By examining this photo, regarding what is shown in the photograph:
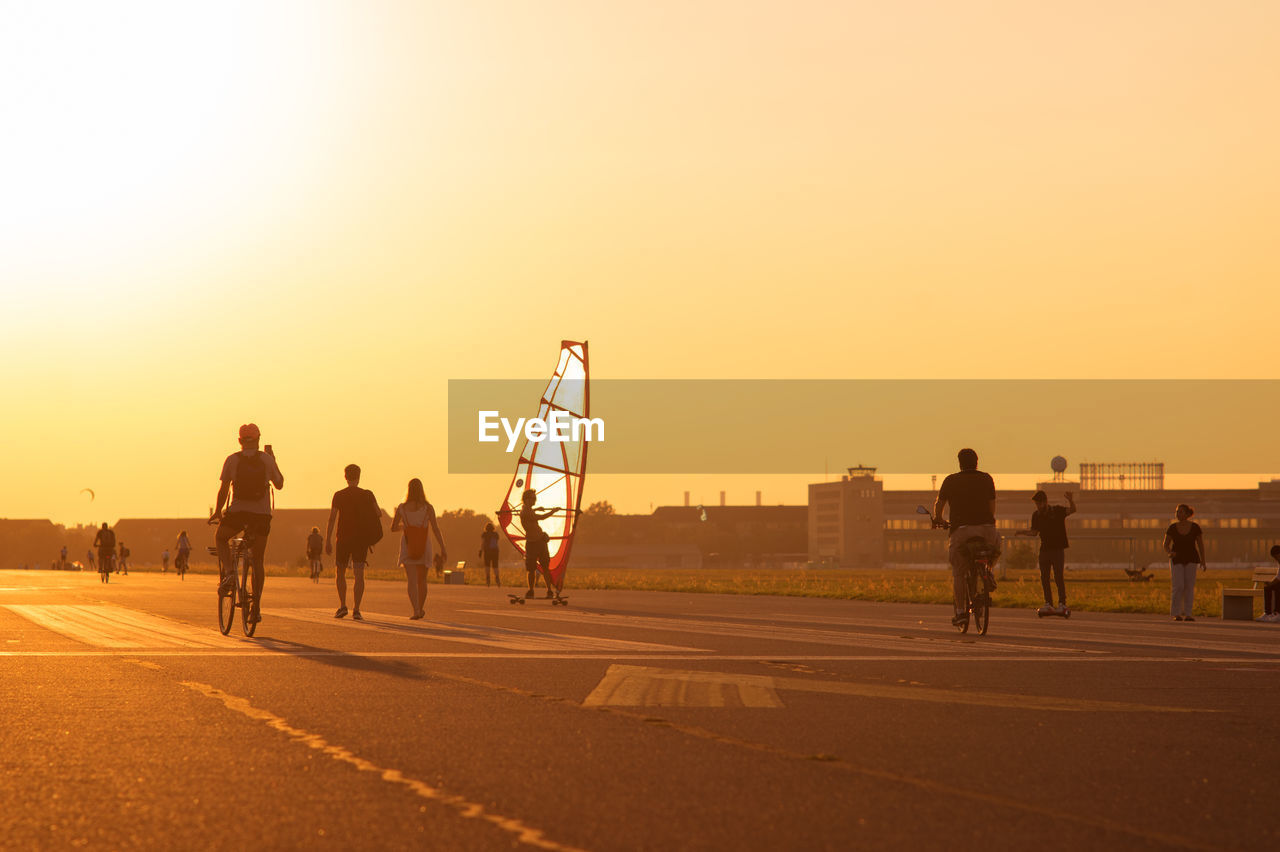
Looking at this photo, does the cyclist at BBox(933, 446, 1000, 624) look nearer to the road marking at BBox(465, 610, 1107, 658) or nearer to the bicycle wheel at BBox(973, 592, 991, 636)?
the bicycle wheel at BBox(973, 592, 991, 636)

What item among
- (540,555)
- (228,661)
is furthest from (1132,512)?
(228,661)

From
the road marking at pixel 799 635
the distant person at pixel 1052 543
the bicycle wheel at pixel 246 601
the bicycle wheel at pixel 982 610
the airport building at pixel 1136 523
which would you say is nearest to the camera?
the road marking at pixel 799 635

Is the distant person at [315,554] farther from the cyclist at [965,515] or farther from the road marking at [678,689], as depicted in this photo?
the road marking at [678,689]

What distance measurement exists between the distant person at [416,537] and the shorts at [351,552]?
0.49m

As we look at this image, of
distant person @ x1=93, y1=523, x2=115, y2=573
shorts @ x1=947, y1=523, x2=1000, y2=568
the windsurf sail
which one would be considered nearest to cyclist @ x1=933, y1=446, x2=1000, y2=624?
shorts @ x1=947, y1=523, x2=1000, y2=568

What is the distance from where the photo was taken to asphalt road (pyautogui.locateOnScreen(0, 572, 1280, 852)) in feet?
16.4

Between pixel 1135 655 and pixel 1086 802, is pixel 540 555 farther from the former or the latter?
pixel 1086 802

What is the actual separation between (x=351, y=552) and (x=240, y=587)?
9.68 ft

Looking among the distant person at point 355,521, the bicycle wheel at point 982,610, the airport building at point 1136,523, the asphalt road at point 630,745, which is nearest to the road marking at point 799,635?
the asphalt road at point 630,745

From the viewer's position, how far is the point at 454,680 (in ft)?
32.8

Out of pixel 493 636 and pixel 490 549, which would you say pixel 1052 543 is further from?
pixel 490 549

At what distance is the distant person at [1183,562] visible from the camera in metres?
20.7

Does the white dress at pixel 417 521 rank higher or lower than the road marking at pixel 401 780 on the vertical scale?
higher

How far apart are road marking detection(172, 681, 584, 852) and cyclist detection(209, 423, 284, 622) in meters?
5.85
